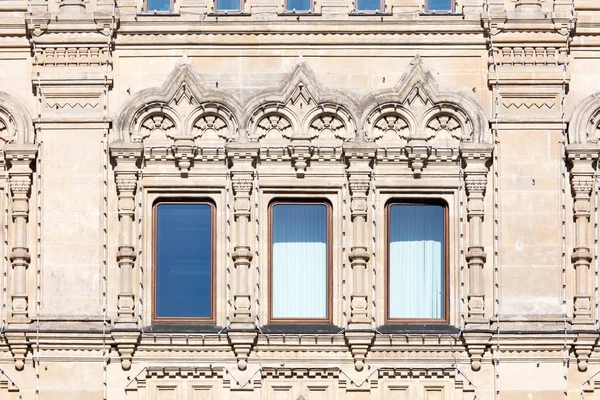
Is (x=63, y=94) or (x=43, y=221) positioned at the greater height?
(x=63, y=94)

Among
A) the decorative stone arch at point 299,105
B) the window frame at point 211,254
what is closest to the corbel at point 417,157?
the decorative stone arch at point 299,105

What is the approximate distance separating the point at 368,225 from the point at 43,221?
5.66 metres

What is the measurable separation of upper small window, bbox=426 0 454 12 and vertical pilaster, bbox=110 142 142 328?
224 inches

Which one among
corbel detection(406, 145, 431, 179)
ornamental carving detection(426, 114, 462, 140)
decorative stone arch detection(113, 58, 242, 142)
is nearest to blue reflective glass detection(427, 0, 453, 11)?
ornamental carving detection(426, 114, 462, 140)

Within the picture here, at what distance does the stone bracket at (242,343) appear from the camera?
36.5 metres

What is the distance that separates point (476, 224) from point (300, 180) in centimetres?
316

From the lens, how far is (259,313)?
37031 mm

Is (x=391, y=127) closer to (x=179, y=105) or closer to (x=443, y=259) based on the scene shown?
(x=443, y=259)

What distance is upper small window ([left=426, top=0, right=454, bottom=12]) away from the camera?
3775 cm

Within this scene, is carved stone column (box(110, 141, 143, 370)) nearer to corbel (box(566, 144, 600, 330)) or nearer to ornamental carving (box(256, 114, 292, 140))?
ornamental carving (box(256, 114, 292, 140))

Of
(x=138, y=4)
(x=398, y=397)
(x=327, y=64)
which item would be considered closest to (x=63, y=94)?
(x=138, y=4)

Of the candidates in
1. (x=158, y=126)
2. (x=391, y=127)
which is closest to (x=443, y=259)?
(x=391, y=127)

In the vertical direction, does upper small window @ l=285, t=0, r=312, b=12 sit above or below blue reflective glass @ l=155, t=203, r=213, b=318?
above

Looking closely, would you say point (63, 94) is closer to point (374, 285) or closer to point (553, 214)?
point (374, 285)
